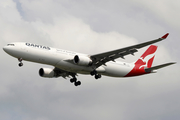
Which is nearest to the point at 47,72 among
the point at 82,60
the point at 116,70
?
the point at 82,60

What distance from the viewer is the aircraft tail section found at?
184 feet

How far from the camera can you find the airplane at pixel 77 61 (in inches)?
1738

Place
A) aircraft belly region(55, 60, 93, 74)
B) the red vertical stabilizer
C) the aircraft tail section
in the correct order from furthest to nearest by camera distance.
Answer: the aircraft tail section
the red vertical stabilizer
aircraft belly region(55, 60, 93, 74)

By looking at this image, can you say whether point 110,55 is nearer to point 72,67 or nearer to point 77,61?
point 77,61

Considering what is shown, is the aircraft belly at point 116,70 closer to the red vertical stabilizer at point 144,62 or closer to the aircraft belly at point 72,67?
the red vertical stabilizer at point 144,62

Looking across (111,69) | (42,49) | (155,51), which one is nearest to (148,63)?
(155,51)

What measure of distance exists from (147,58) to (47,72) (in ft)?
56.6

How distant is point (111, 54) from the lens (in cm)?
4659

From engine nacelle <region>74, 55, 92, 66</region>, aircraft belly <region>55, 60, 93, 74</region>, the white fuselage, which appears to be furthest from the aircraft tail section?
engine nacelle <region>74, 55, 92, 66</region>

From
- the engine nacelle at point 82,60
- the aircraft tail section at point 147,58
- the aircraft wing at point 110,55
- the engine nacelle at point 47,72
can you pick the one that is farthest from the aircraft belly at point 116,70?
the engine nacelle at point 47,72

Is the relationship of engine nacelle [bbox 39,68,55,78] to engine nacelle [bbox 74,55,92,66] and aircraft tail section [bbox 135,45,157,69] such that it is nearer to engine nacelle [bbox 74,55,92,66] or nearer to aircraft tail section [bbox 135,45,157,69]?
engine nacelle [bbox 74,55,92,66]

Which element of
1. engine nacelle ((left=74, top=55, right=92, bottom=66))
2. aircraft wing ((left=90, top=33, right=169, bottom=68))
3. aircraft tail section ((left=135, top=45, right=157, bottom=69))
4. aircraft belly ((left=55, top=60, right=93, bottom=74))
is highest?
aircraft tail section ((left=135, top=45, right=157, bottom=69))

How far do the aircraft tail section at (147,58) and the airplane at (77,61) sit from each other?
631 mm

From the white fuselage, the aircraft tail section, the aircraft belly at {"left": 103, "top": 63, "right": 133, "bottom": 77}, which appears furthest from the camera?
the aircraft tail section
